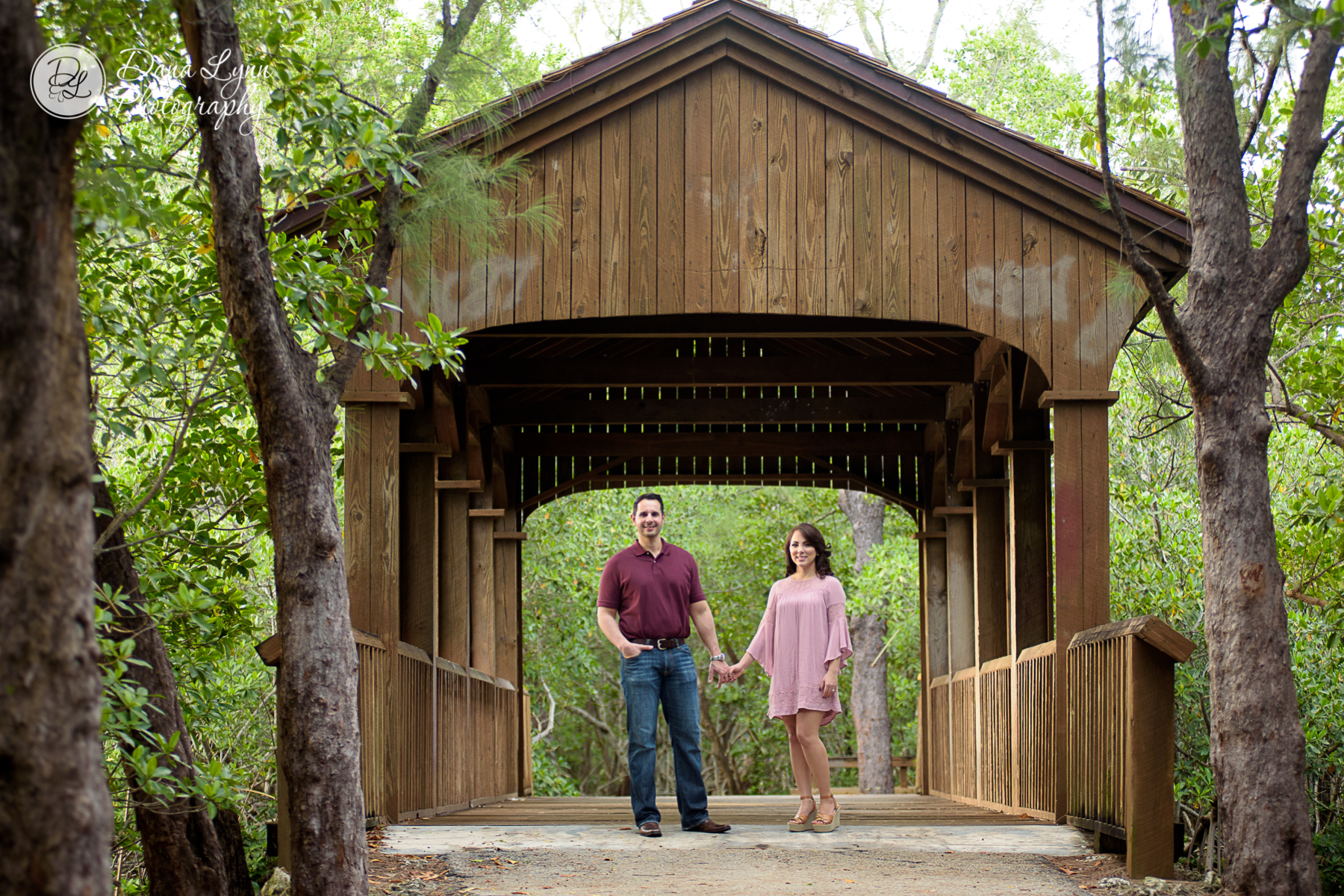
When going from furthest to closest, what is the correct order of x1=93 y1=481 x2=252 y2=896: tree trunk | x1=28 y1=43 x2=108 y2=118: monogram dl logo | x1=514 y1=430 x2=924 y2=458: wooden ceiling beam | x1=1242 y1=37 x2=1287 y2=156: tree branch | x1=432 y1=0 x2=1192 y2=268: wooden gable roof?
x1=514 y1=430 x2=924 y2=458: wooden ceiling beam
x1=432 y1=0 x2=1192 y2=268: wooden gable roof
x1=93 y1=481 x2=252 y2=896: tree trunk
x1=1242 y1=37 x2=1287 y2=156: tree branch
x1=28 y1=43 x2=108 y2=118: monogram dl logo

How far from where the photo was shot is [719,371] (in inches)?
387

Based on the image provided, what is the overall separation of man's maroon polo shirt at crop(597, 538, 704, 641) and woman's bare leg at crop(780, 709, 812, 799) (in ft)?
2.53

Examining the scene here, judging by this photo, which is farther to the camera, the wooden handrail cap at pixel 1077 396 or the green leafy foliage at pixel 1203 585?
the green leafy foliage at pixel 1203 585

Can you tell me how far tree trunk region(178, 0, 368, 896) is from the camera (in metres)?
4.36

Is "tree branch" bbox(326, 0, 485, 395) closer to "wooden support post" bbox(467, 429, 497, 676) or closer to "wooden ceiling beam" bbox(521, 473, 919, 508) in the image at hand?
"wooden support post" bbox(467, 429, 497, 676)

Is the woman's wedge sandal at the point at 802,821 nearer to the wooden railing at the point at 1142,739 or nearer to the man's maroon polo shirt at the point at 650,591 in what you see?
the man's maroon polo shirt at the point at 650,591

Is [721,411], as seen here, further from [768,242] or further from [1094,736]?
[1094,736]

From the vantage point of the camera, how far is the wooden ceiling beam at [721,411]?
35.6ft

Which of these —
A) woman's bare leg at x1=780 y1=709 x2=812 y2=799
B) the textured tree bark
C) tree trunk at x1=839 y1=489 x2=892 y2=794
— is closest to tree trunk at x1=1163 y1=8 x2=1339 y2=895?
the textured tree bark

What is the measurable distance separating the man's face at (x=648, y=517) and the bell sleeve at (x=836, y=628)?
947 mm

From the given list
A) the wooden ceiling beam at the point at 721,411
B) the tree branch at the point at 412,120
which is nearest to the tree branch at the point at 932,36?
the wooden ceiling beam at the point at 721,411

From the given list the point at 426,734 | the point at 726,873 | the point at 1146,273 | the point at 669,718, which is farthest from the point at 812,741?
the point at 1146,273

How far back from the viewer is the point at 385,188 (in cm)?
521

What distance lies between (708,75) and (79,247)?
3465 millimetres
